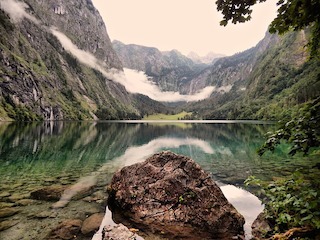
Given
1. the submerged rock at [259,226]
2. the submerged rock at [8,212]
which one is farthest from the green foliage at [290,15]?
the submerged rock at [8,212]

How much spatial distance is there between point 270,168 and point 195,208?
18342 mm

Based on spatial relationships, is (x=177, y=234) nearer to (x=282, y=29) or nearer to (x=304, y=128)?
(x=304, y=128)

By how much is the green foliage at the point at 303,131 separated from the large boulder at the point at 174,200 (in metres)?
8.18

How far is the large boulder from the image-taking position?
13.3m

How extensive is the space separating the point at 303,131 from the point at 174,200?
10.2 metres

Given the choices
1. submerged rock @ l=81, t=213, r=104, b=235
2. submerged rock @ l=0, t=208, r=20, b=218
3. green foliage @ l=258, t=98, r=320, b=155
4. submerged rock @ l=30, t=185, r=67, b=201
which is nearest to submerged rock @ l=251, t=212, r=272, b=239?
green foliage @ l=258, t=98, r=320, b=155

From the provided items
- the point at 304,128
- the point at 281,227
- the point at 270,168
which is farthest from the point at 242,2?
→ the point at 270,168

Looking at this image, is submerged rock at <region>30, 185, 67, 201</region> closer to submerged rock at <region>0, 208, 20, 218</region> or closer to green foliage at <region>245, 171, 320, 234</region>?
submerged rock at <region>0, 208, 20, 218</region>

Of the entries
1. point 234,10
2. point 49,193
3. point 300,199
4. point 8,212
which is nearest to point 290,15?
point 234,10

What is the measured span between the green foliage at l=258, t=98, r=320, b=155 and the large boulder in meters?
8.18

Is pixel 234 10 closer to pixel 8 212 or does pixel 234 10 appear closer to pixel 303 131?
pixel 303 131

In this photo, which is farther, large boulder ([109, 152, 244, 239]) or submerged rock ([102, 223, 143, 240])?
large boulder ([109, 152, 244, 239])

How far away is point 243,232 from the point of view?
42.5 ft

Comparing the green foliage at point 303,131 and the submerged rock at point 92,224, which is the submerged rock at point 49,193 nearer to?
the submerged rock at point 92,224
